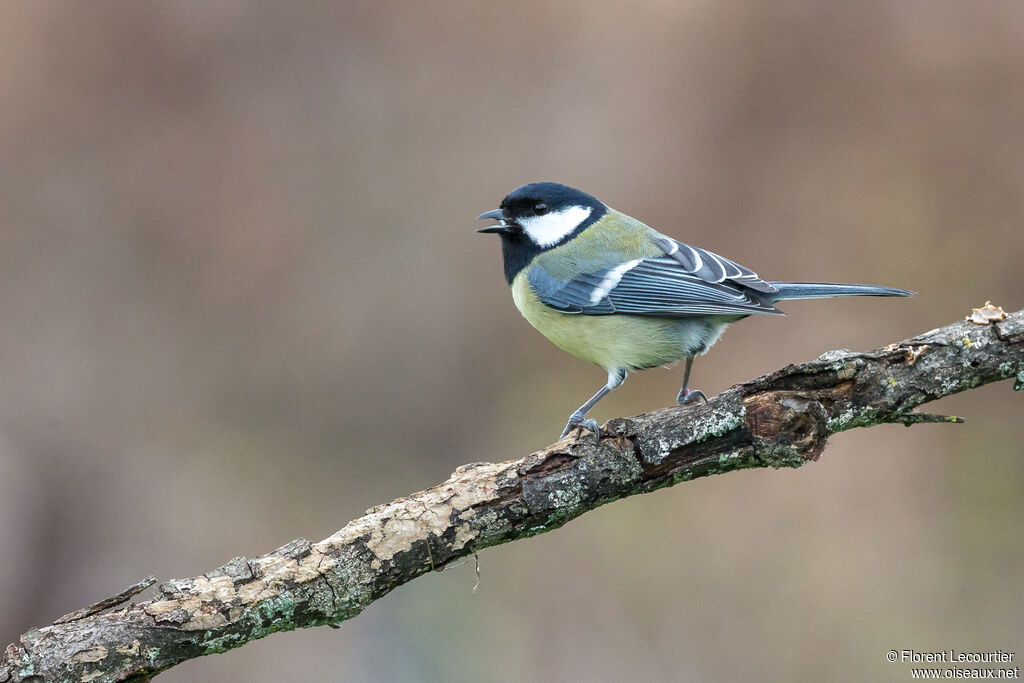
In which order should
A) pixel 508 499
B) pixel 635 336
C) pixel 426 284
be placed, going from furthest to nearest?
pixel 426 284, pixel 635 336, pixel 508 499

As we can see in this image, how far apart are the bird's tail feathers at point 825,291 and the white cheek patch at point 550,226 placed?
99 centimetres

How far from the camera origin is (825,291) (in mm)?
3246

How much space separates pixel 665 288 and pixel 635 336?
23 cm

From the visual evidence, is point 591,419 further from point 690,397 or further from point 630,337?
point 630,337

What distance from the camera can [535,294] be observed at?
3.74 m

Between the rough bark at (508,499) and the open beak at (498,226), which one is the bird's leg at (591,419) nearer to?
the rough bark at (508,499)

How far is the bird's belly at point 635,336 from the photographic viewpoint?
351cm

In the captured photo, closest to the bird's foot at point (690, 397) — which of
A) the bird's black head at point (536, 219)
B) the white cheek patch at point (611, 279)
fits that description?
the white cheek patch at point (611, 279)

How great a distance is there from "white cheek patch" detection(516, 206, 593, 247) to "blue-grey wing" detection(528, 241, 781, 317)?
200 mm

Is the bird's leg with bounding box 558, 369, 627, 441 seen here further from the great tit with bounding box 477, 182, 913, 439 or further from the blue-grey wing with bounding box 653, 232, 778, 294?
the blue-grey wing with bounding box 653, 232, 778, 294

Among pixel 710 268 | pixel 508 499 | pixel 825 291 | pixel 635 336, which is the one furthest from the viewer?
pixel 710 268

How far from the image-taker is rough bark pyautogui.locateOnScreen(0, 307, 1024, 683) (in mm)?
2338

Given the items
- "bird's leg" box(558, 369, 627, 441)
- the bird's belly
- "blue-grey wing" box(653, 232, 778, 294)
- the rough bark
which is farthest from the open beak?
the rough bark

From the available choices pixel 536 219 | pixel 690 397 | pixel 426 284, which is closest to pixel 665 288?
pixel 690 397
